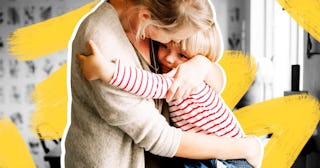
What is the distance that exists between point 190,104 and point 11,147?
1.47 ft

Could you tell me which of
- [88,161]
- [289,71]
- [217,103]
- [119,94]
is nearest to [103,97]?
[119,94]

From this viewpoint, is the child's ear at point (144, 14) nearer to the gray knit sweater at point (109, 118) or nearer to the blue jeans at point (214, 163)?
the gray knit sweater at point (109, 118)

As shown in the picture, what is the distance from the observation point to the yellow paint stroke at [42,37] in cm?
96

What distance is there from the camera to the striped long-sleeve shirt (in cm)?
79

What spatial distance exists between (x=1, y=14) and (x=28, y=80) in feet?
0.53

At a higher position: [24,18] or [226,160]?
[24,18]

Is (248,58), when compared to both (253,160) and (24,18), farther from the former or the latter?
(24,18)

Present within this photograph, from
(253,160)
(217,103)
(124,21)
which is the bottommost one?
(253,160)

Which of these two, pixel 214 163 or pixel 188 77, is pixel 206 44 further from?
pixel 214 163

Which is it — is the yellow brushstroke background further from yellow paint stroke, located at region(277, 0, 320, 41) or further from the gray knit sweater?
the gray knit sweater

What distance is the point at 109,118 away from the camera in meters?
0.80

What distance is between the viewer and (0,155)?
3.32 ft

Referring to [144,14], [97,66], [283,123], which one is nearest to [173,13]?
[144,14]

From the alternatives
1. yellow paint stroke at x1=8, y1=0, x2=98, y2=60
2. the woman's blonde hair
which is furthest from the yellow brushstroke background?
the woman's blonde hair
